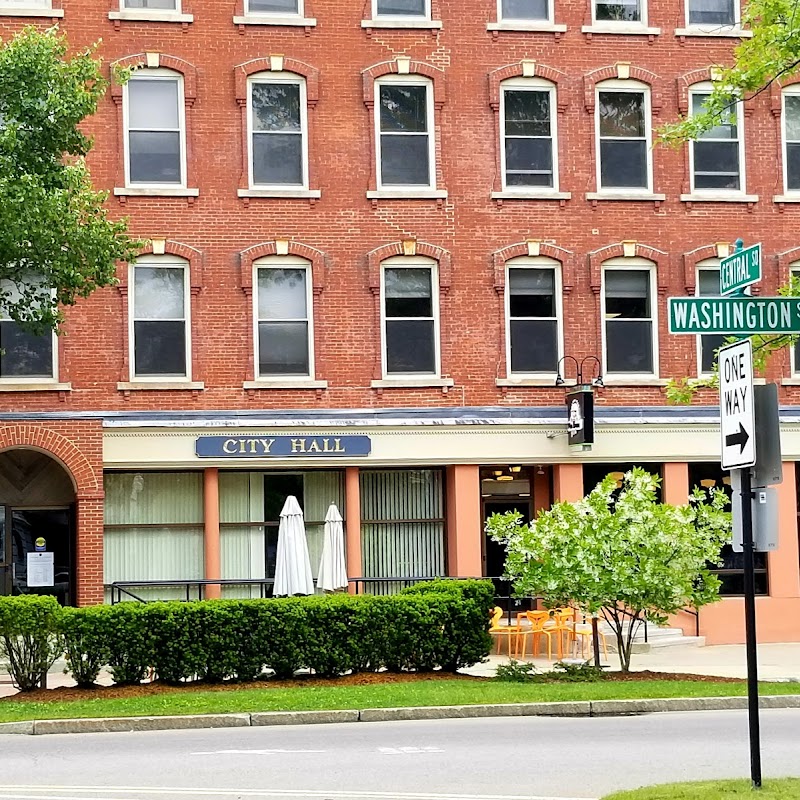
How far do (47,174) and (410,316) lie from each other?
9.02m

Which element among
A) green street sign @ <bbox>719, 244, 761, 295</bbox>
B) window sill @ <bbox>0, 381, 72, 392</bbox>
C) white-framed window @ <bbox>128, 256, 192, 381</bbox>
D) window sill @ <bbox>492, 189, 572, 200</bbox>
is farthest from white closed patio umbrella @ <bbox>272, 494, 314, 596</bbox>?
green street sign @ <bbox>719, 244, 761, 295</bbox>

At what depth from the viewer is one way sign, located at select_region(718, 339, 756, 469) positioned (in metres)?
9.88

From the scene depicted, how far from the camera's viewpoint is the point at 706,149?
29.6 metres

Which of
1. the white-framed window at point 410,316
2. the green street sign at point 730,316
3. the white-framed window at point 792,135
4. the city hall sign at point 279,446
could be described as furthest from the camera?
the white-framed window at point 792,135

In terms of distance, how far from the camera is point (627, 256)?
95.1 ft

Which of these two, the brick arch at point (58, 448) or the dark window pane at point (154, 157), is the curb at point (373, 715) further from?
the dark window pane at point (154, 157)

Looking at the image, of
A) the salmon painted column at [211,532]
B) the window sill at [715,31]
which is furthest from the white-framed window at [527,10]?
the salmon painted column at [211,532]

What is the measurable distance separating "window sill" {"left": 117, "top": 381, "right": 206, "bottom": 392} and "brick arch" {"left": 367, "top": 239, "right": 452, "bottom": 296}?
11.9ft

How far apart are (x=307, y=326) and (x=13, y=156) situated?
27.7 ft

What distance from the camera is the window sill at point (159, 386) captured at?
89.7 feet

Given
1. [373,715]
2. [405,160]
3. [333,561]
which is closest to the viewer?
[373,715]

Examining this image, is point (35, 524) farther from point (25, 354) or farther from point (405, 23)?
point (405, 23)

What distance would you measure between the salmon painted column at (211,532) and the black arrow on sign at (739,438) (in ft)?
59.8

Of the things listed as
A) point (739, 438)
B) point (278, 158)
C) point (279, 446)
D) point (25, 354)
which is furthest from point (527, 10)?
point (739, 438)
